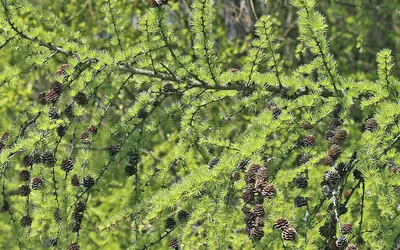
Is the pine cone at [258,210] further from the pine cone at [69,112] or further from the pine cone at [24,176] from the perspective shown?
the pine cone at [24,176]

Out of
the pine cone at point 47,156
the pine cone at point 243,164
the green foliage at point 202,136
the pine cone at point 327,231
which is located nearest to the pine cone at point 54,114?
the green foliage at point 202,136

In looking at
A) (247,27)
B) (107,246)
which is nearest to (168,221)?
(107,246)

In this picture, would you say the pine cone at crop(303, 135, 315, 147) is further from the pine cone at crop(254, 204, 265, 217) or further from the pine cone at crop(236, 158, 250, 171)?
the pine cone at crop(254, 204, 265, 217)

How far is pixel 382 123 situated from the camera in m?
2.29

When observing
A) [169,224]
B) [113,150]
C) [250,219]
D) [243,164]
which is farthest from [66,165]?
[250,219]

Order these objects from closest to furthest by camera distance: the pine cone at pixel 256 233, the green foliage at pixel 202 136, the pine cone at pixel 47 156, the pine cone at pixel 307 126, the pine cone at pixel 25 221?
the pine cone at pixel 256 233 → the green foliage at pixel 202 136 → the pine cone at pixel 47 156 → the pine cone at pixel 307 126 → the pine cone at pixel 25 221

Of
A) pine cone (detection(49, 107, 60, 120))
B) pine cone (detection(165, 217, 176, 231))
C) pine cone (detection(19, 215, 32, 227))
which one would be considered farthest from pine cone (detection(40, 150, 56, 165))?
pine cone (detection(165, 217, 176, 231))

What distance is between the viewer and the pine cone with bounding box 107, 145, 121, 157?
257 centimetres

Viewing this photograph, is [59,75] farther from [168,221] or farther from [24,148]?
[168,221]

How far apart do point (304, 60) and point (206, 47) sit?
390 cm

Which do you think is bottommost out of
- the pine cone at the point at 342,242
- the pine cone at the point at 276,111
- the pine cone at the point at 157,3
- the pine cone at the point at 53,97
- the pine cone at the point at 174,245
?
the pine cone at the point at 342,242

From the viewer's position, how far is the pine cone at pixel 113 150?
8.43 ft

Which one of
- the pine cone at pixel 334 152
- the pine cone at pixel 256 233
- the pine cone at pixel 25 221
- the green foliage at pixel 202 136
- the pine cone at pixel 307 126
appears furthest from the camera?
the pine cone at pixel 25 221

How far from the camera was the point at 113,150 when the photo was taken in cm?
257
